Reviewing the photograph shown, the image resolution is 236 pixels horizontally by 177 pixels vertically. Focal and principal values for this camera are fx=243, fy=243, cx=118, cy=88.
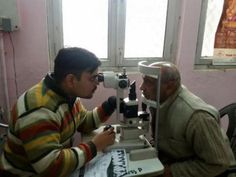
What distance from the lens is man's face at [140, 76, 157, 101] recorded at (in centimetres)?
128

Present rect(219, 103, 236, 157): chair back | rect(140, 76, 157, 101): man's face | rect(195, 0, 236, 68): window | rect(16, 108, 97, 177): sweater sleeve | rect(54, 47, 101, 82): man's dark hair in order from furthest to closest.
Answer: rect(195, 0, 236, 68): window < rect(219, 103, 236, 157): chair back < rect(140, 76, 157, 101): man's face < rect(54, 47, 101, 82): man's dark hair < rect(16, 108, 97, 177): sweater sleeve

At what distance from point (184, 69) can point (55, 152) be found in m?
1.44

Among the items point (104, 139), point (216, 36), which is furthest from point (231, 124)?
point (104, 139)

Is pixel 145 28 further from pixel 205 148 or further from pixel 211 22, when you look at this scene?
pixel 205 148

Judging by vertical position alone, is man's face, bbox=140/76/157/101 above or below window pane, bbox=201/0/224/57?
below

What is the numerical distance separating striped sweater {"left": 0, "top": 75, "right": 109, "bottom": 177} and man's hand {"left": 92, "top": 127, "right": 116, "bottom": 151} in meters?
0.04

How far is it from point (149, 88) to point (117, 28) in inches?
32.7

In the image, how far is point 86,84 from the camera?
3.85 ft

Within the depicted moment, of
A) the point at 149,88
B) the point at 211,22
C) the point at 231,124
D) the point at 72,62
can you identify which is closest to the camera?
the point at 72,62

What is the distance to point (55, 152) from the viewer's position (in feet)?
3.27

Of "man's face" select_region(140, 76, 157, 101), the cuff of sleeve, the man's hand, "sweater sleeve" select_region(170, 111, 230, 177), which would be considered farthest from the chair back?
the cuff of sleeve

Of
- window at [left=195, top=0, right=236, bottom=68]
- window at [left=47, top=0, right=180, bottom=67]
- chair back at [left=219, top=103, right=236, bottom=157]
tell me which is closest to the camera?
chair back at [left=219, top=103, right=236, bottom=157]

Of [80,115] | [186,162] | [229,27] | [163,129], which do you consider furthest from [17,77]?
[229,27]

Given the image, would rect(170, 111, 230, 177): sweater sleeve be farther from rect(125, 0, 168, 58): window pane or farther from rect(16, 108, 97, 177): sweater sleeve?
rect(125, 0, 168, 58): window pane
